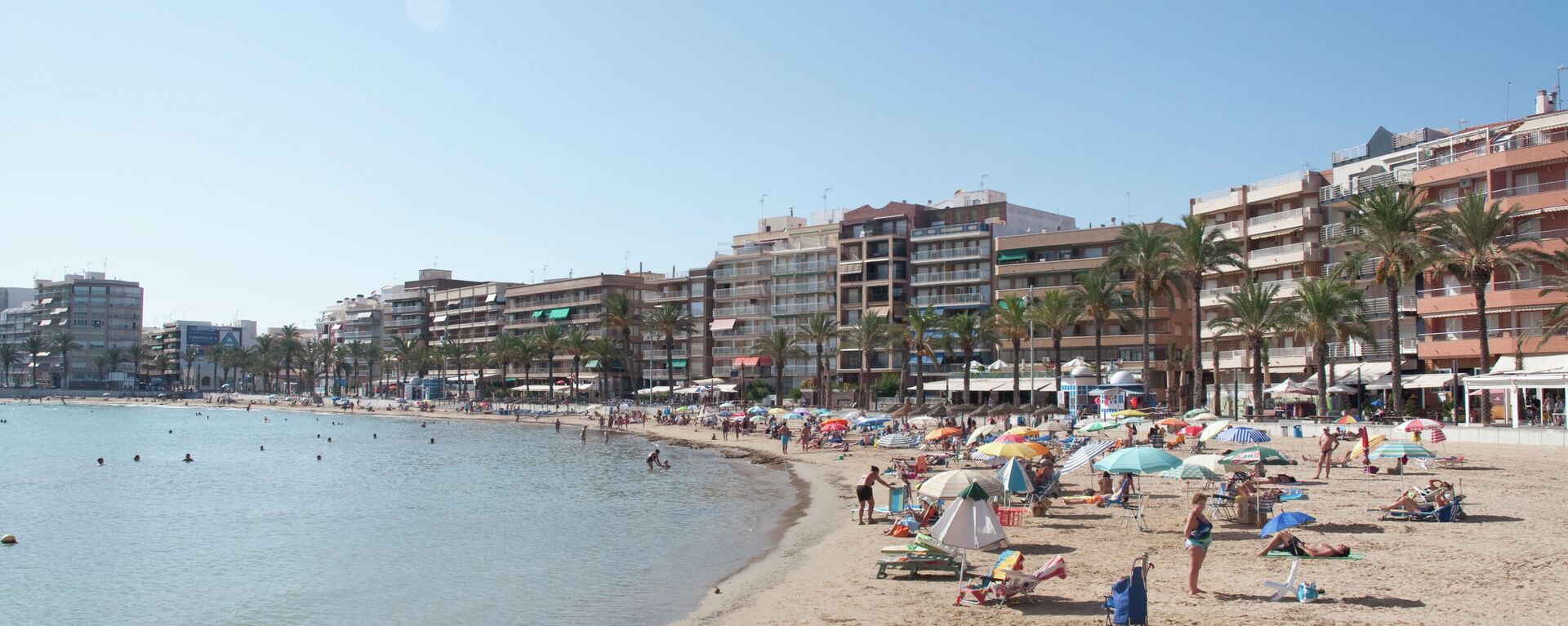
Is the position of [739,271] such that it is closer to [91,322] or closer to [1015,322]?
[1015,322]

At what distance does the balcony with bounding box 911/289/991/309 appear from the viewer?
8419 centimetres

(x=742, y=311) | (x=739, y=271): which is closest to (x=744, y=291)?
(x=742, y=311)

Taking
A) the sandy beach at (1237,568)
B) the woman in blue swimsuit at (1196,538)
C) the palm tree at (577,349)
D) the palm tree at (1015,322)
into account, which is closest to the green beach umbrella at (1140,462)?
the sandy beach at (1237,568)

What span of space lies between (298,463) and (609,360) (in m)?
57.1

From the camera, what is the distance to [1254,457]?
21828 millimetres

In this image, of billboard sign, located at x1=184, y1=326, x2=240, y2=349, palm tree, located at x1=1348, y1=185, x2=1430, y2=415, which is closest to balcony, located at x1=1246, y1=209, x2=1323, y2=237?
palm tree, located at x1=1348, y1=185, x2=1430, y2=415

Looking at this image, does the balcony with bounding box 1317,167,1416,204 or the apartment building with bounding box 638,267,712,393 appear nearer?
the balcony with bounding box 1317,167,1416,204

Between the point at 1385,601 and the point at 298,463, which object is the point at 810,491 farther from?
the point at 298,463

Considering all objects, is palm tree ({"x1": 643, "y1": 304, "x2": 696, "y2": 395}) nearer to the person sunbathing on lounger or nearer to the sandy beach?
the sandy beach

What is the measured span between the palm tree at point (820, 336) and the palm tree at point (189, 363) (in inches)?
4975

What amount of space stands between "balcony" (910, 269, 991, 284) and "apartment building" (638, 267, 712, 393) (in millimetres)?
23199

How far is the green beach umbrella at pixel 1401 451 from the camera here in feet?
73.5

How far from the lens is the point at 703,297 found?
105188 mm

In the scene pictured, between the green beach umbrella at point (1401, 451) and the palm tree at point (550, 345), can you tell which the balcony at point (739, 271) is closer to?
the palm tree at point (550, 345)
